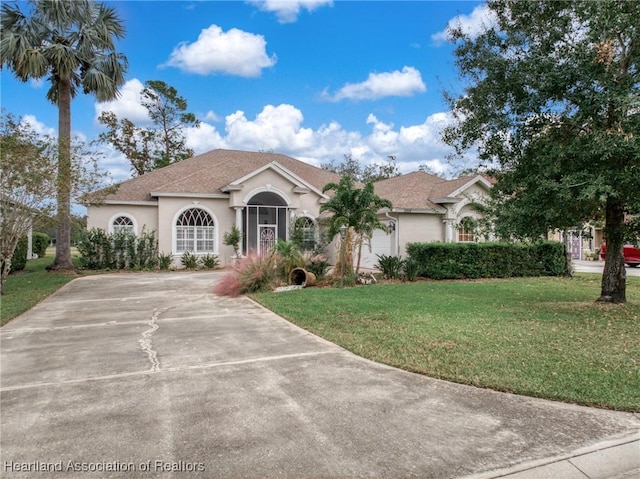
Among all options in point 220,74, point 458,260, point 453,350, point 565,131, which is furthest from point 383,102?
point 453,350

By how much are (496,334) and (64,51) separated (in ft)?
66.3

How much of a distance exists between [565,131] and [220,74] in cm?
1571

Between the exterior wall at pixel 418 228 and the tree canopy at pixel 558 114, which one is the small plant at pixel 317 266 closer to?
the tree canopy at pixel 558 114

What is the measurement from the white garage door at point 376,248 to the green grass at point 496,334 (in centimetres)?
840

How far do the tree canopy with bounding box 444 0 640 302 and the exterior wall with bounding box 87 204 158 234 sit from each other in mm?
16043

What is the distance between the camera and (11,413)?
400 centimetres

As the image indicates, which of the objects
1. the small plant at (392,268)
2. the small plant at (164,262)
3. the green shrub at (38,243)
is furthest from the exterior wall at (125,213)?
the green shrub at (38,243)

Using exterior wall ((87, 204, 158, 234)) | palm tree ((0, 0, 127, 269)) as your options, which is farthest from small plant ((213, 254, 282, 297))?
exterior wall ((87, 204, 158, 234))

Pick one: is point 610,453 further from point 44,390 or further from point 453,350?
point 44,390

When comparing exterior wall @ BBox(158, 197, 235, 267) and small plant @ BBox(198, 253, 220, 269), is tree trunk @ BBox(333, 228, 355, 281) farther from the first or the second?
exterior wall @ BBox(158, 197, 235, 267)

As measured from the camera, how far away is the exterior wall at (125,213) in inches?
802

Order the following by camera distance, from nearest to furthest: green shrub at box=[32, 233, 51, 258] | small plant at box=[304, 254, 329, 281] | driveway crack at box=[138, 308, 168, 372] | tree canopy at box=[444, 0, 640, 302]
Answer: driveway crack at box=[138, 308, 168, 372] < tree canopy at box=[444, 0, 640, 302] < small plant at box=[304, 254, 329, 281] < green shrub at box=[32, 233, 51, 258]

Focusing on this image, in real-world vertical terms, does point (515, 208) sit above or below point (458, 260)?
above

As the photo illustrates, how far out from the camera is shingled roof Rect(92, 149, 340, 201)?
21266 mm
